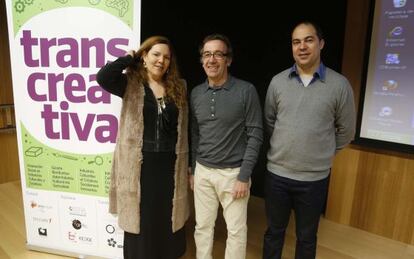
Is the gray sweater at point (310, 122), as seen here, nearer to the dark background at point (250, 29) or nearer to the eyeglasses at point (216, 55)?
the eyeglasses at point (216, 55)

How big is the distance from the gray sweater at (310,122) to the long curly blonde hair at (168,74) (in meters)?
0.53

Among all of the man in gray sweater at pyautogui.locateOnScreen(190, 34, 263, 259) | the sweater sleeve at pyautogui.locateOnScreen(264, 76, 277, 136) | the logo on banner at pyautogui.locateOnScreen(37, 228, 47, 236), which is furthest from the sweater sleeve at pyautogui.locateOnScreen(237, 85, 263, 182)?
the logo on banner at pyautogui.locateOnScreen(37, 228, 47, 236)

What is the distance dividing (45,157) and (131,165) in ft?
2.39

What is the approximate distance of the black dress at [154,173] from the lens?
174 centimetres

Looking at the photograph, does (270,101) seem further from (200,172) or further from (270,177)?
(200,172)

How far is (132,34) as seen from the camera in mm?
1874

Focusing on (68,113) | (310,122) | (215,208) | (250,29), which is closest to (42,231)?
(68,113)

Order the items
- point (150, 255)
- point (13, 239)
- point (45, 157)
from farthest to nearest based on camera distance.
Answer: point (13, 239) → point (45, 157) → point (150, 255)

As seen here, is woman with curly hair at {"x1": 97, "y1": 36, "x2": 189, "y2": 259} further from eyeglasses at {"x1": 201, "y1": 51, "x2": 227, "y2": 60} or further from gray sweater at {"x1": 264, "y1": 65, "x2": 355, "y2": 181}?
gray sweater at {"x1": 264, "y1": 65, "x2": 355, "y2": 181}

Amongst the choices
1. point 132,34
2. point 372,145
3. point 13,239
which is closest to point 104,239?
point 13,239

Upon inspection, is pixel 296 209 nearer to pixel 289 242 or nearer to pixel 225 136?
pixel 225 136

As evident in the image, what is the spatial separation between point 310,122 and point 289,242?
1295 millimetres

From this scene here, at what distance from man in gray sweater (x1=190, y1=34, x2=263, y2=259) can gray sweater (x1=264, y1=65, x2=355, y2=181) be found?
0.13 meters

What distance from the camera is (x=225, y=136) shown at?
5.70ft
